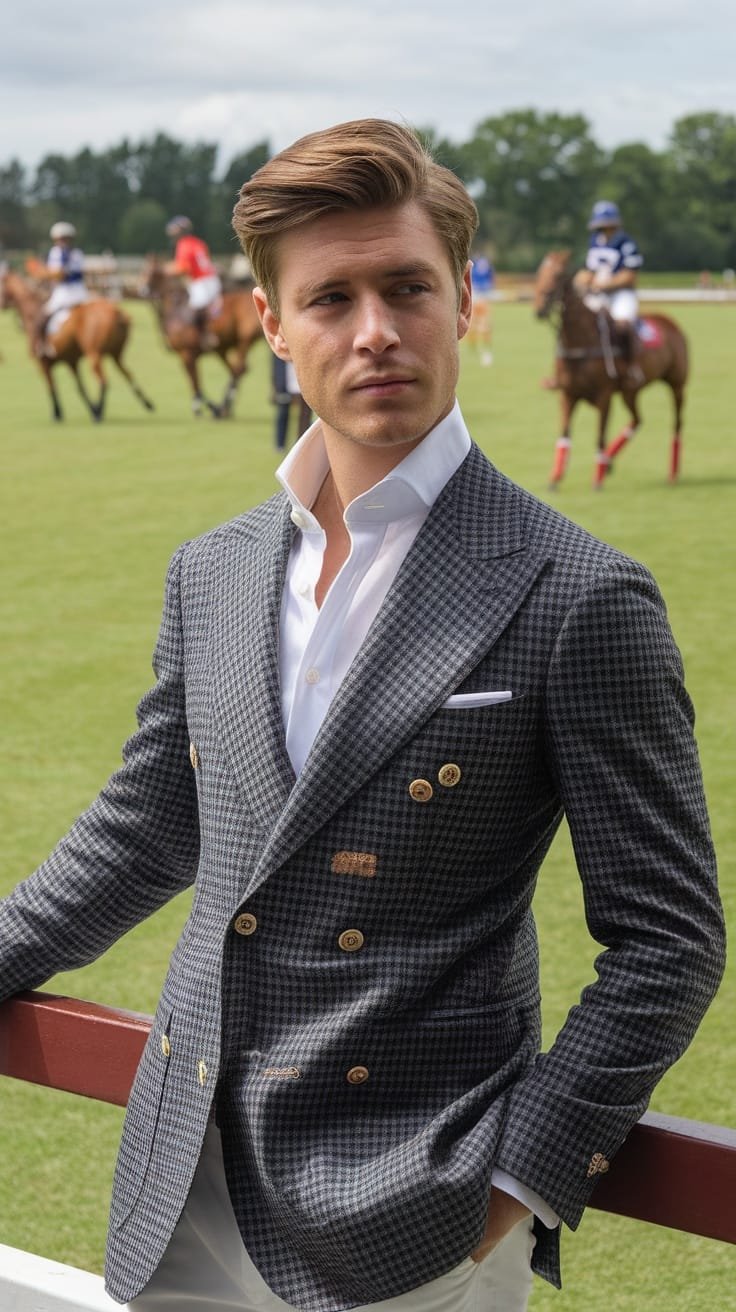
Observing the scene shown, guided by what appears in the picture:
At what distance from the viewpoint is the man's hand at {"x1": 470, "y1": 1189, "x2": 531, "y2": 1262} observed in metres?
1.45

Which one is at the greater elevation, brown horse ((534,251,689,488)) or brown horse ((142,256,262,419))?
brown horse ((534,251,689,488))

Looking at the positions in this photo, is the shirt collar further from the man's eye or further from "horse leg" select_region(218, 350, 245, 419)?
"horse leg" select_region(218, 350, 245, 419)

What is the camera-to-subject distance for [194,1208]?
5.19 feet

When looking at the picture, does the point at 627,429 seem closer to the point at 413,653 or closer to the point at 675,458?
the point at 675,458

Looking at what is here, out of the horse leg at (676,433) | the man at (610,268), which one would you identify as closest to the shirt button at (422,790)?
the horse leg at (676,433)

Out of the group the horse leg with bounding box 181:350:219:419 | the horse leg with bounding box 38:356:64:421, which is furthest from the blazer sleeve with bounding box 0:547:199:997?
the horse leg with bounding box 38:356:64:421

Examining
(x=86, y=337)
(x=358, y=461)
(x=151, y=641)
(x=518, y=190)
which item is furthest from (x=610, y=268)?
(x=518, y=190)

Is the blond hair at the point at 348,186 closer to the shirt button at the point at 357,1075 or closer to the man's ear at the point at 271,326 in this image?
the man's ear at the point at 271,326

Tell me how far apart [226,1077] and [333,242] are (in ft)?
2.46

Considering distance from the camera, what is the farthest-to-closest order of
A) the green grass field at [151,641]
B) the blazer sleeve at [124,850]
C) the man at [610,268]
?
the man at [610,268]
the green grass field at [151,641]
the blazer sleeve at [124,850]

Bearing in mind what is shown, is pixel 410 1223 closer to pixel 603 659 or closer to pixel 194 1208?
pixel 194 1208

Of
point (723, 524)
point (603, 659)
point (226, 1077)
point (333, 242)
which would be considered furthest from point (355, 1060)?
point (723, 524)

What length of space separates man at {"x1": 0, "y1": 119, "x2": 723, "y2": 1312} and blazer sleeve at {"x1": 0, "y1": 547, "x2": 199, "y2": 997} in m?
0.13

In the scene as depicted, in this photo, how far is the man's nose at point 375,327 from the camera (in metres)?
1.47
